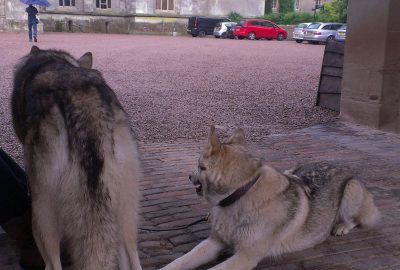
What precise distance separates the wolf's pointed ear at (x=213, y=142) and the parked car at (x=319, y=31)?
4186 centimetres

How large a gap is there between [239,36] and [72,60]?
152ft

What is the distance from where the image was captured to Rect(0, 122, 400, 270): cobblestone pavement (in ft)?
13.4

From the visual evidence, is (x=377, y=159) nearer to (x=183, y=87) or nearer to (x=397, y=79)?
(x=397, y=79)

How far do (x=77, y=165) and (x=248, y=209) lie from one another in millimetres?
1463

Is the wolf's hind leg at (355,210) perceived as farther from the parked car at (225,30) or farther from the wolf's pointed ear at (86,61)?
the parked car at (225,30)

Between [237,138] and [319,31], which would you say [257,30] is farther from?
[237,138]

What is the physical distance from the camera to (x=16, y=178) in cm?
371

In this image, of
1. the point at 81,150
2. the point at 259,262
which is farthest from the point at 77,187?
the point at 259,262

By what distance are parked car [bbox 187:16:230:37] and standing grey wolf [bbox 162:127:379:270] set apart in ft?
163

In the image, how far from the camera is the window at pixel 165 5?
190 feet

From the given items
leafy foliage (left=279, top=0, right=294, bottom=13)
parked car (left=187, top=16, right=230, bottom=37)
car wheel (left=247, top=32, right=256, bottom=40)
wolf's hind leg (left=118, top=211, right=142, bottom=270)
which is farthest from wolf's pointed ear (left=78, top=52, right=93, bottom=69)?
leafy foliage (left=279, top=0, right=294, bottom=13)

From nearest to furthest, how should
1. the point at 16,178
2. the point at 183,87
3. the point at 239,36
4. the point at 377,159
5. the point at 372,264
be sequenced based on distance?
the point at 16,178, the point at 372,264, the point at 377,159, the point at 183,87, the point at 239,36

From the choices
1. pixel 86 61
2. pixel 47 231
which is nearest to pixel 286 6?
pixel 86 61

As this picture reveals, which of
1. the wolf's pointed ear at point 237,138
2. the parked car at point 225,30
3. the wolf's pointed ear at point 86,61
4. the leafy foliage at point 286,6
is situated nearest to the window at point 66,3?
the parked car at point 225,30
